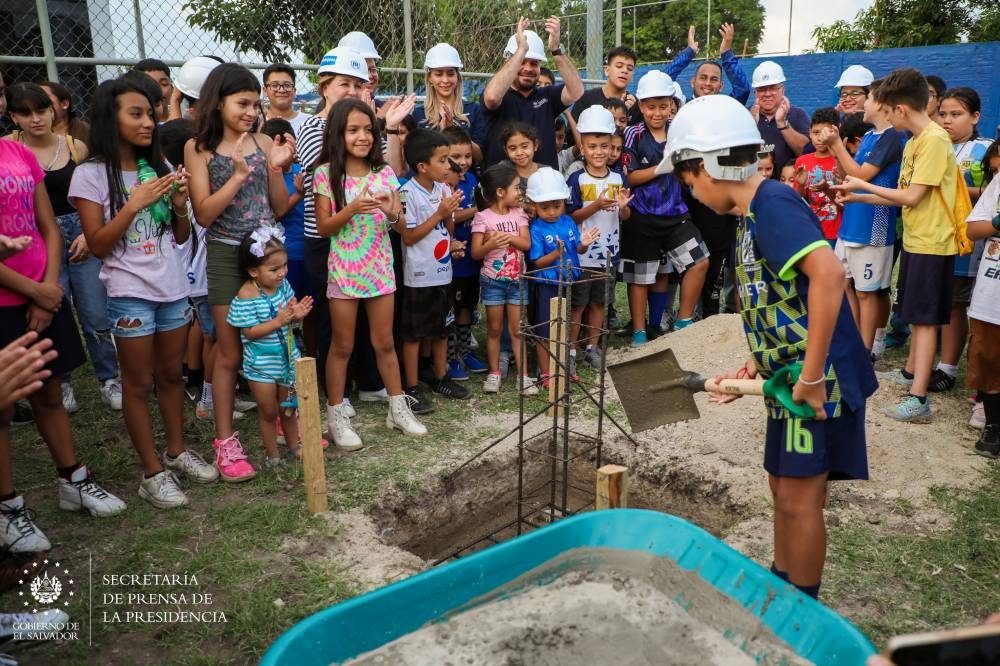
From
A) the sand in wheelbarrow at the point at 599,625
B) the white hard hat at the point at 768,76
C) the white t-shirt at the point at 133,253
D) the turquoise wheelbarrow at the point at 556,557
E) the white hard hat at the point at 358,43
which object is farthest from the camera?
the white hard hat at the point at 768,76

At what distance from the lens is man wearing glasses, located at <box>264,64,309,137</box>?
4.92 metres

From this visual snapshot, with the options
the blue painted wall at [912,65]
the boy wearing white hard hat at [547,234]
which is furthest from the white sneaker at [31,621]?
the blue painted wall at [912,65]

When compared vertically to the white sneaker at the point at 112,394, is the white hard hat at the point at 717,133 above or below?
above

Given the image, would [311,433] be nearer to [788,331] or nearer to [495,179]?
[788,331]

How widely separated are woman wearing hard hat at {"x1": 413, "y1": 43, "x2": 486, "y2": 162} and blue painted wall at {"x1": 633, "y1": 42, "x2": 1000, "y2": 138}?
10595mm

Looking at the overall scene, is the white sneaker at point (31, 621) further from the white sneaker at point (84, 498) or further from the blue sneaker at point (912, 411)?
the blue sneaker at point (912, 411)

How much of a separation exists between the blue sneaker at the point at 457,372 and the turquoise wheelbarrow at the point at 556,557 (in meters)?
2.89

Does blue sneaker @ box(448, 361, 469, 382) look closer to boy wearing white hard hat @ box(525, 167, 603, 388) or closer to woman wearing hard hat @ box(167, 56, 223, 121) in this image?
boy wearing white hard hat @ box(525, 167, 603, 388)

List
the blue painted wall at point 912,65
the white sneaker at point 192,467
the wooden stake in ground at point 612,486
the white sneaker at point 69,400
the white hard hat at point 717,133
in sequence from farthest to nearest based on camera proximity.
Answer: the blue painted wall at point 912,65, the white sneaker at point 69,400, the white sneaker at point 192,467, the wooden stake in ground at point 612,486, the white hard hat at point 717,133

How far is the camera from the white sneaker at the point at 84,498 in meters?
3.51

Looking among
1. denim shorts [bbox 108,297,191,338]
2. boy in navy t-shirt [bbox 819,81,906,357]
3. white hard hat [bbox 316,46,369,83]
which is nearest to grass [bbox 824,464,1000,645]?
boy in navy t-shirt [bbox 819,81,906,357]

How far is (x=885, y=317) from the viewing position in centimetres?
539

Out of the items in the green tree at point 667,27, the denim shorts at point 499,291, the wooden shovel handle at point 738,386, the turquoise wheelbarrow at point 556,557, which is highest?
the green tree at point 667,27

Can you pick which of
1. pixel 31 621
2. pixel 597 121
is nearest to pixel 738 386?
pixel 31 621
